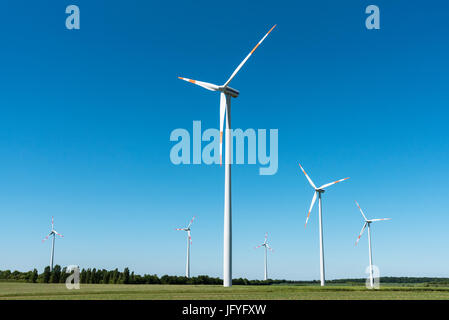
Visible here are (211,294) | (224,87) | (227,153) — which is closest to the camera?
(211,294)

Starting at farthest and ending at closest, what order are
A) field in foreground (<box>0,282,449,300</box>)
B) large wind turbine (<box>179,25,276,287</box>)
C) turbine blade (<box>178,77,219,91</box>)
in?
turbine blade (<box>178,77,219,91</box>), large wind turbine (<box>179,25,276,287</box>), field in foreground (<box>0,282,449,300</box>)

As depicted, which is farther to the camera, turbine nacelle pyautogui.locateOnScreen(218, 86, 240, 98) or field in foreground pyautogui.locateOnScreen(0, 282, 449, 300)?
turbine nacelle pyautogui.locateOnScreen(218, 86, 240, 98)

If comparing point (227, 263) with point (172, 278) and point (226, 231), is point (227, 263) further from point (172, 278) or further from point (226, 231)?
point (172, 278)

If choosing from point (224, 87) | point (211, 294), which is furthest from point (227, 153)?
point (211, 294)

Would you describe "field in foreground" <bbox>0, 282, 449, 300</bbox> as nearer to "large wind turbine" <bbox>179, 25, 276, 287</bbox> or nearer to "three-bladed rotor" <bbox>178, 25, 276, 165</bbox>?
"large wind turbine" <bbox>179, 25, 276, 287</bbox>

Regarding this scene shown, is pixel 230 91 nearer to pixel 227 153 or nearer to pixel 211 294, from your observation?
pixel 227 153

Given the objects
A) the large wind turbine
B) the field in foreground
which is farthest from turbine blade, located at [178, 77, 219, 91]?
the field in foreground

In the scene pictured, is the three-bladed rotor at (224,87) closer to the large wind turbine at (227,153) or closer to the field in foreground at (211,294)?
the large wind turbine at (227,153)

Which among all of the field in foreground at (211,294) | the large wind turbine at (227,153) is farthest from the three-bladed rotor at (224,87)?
the field in foreground at (211,294)

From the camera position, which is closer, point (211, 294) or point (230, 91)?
point (211, 294)

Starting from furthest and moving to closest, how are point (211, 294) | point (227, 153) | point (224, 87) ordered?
point (224, 87) < point (227, 153) < point (211, 294)
